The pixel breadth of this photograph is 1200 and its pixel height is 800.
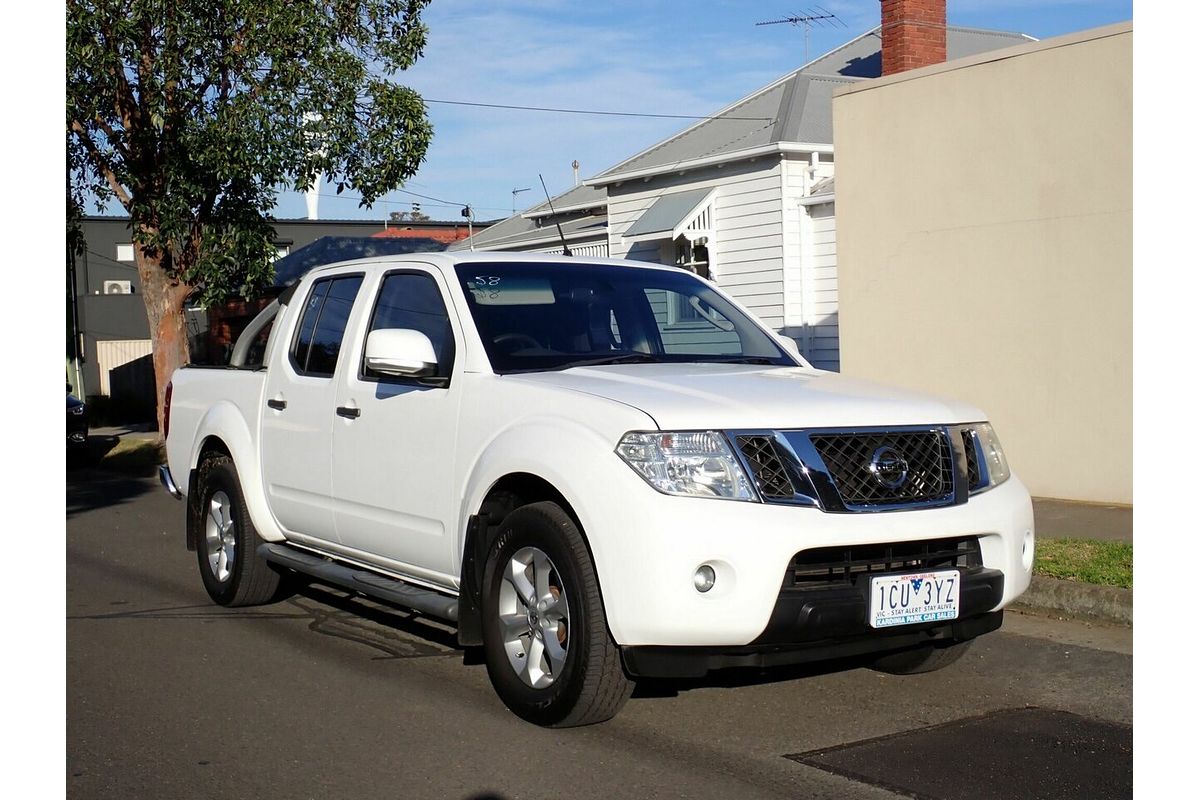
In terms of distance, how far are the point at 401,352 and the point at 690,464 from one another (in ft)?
5.41

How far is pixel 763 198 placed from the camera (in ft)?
65.3

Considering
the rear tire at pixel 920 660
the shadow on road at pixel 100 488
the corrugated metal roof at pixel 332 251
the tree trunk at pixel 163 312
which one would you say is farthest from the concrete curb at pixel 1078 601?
the corrugated metal roof at pixel 332 251

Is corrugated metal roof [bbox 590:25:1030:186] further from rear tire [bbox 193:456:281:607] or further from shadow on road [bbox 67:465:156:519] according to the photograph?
rear tire [bbox 193:456:281:607]

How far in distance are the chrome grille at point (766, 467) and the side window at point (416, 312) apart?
171cm

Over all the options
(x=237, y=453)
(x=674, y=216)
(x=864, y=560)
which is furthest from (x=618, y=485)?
(x=674, y=216)

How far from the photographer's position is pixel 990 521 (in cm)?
531

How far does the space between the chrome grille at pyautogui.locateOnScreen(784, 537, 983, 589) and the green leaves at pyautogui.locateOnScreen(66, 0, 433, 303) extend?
14046mm

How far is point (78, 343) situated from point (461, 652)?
2649cm

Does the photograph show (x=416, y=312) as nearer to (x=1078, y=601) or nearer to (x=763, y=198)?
(x=1078, y=601)

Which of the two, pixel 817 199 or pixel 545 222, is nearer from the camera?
pixel 817 199

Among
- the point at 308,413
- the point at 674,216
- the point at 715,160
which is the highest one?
the point at 715,160

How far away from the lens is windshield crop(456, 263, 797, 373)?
612cm

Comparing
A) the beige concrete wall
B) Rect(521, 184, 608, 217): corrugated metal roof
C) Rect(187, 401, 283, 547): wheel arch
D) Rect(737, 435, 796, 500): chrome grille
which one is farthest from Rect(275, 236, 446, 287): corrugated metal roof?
Rect(737, 435, 796, 500): chrome grille

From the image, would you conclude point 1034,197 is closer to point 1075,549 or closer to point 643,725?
point 1075,549
